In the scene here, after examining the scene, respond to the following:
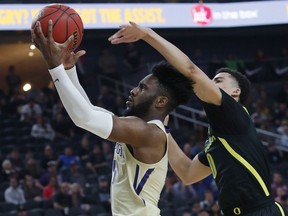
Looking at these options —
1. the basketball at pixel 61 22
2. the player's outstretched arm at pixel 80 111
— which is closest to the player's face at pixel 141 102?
the player's outstretched arm at pixel 80 111

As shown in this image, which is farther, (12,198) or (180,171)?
(12,198)

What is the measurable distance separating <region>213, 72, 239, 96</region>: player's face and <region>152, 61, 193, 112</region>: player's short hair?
630 millimetres

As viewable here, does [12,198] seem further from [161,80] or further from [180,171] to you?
[161,80]

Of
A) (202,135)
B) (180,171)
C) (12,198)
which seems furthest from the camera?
(202,135)

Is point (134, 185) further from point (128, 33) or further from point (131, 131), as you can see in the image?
point (128, 33)

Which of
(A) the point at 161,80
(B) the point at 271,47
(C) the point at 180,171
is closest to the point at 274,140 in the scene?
(B) the point at 271,47

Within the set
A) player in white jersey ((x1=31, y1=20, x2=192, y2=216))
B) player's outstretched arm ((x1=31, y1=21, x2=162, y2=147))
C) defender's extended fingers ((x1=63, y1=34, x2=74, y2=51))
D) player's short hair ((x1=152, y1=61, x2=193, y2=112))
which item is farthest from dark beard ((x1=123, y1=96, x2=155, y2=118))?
defender's extended fingers ((x1=63, y1=34, x2=74, y2=51))

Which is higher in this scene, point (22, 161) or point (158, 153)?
point (158, 153)

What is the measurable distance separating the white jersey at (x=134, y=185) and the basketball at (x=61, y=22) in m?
0.68

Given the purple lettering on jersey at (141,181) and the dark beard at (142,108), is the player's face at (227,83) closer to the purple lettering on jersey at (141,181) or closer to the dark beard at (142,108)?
the dark beard at (142,108)

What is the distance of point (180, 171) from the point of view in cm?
502

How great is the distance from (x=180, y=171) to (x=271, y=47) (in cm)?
1578

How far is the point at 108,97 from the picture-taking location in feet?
50.3

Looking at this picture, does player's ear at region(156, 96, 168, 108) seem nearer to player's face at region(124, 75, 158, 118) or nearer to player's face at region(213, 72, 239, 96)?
player's face at region(124, 75, 158, 118)
